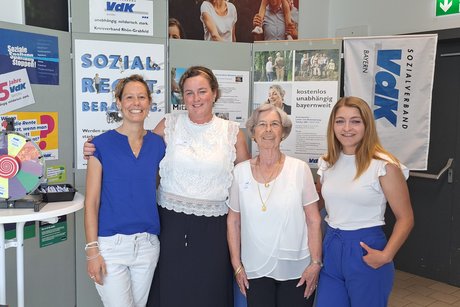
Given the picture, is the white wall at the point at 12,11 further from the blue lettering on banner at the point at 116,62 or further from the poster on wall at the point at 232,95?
the poster on wall at the point at 232,95

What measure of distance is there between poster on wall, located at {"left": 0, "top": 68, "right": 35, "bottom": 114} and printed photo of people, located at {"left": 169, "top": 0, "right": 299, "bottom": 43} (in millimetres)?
1581

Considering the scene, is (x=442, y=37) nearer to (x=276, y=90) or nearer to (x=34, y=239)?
(x=276, y=90)

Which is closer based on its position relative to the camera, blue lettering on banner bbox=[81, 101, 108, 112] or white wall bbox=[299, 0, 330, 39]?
blue lettering on banner bbox=[81, 101, 108, 112]

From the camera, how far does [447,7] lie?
148 inches

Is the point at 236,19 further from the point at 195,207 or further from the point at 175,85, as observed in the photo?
the point at 195,207

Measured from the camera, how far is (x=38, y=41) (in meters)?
2.69

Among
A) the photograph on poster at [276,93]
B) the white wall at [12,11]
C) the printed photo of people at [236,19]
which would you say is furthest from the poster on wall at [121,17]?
the photograph on poster at [276,93]

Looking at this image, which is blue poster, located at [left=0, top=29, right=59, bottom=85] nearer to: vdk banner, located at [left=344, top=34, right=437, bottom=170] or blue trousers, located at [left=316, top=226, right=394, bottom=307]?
blue trousers, located at [left=316, top=226, right=394, bottom=307]

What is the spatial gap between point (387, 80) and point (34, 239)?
2881 mm

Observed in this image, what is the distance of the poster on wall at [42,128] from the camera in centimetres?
262

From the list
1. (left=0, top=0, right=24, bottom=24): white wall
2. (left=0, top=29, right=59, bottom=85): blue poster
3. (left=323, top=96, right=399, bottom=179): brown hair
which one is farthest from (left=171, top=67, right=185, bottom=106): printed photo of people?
(left=323, top=96, right=399, bottom=179): brown hair

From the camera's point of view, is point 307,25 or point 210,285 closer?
point 210,285

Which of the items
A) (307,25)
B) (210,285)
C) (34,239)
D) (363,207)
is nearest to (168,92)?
(34,239)

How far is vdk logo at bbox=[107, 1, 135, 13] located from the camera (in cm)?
291
